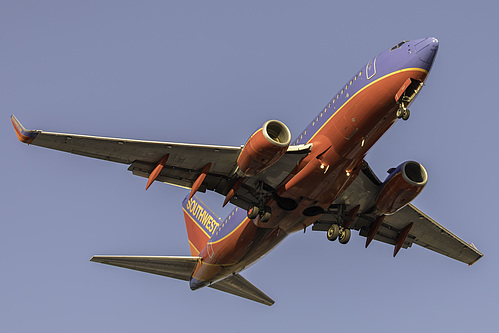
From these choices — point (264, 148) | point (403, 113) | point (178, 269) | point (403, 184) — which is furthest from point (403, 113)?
point (178, 269)

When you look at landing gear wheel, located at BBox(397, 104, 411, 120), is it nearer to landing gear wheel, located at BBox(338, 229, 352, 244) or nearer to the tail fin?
landing gear wheel, located at BBox(338, 229, 352, 244)

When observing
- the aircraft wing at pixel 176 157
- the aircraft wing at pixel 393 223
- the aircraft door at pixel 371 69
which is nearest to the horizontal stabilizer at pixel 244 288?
the aircraft wing at pixel 393 223

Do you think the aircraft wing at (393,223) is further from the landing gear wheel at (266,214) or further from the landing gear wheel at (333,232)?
the landing gear wheel at (266,214)

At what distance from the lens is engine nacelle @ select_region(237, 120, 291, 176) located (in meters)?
26.7

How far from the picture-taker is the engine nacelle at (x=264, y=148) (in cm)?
2667

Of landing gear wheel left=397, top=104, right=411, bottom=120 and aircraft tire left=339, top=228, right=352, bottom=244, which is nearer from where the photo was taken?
landing gear wheel left=397, top=104, right=411, bottom=120

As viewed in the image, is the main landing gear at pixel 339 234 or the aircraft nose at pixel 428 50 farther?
the main landing gear at pixel 339 234

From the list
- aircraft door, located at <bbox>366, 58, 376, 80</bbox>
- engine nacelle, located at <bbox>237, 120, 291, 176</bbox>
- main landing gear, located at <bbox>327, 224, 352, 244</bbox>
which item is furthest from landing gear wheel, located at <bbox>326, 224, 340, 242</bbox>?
aircraft door, located at <bbox>366, 58, 376, 80</bbox>

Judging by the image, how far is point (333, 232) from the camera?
108 ft

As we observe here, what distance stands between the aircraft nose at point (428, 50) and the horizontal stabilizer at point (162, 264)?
659 inches

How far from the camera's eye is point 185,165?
29609 millimetres

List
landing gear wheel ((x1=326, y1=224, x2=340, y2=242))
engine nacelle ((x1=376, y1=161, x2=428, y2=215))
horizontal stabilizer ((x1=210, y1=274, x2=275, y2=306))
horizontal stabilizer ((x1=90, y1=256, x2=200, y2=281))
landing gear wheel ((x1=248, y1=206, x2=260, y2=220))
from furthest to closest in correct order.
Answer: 1. horizontal stabilizer ((x1=210, y1=274, x2=275, y2=306))
2. horizontal stabilizer ((x1=90, y1=256, x2=200, y2=281))
3. landing gear wheel ((x1=326, y1=224, x2=340, y2=242))
4. landing gear wheel ((x1=248, y1=206, x2=260, y2=220))
5. engine nacelle ((x1=376, y1=161, x2=428, y2=215))

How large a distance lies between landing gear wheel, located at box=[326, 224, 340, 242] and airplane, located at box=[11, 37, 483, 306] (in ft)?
0.16

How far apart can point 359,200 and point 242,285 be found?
925cm
